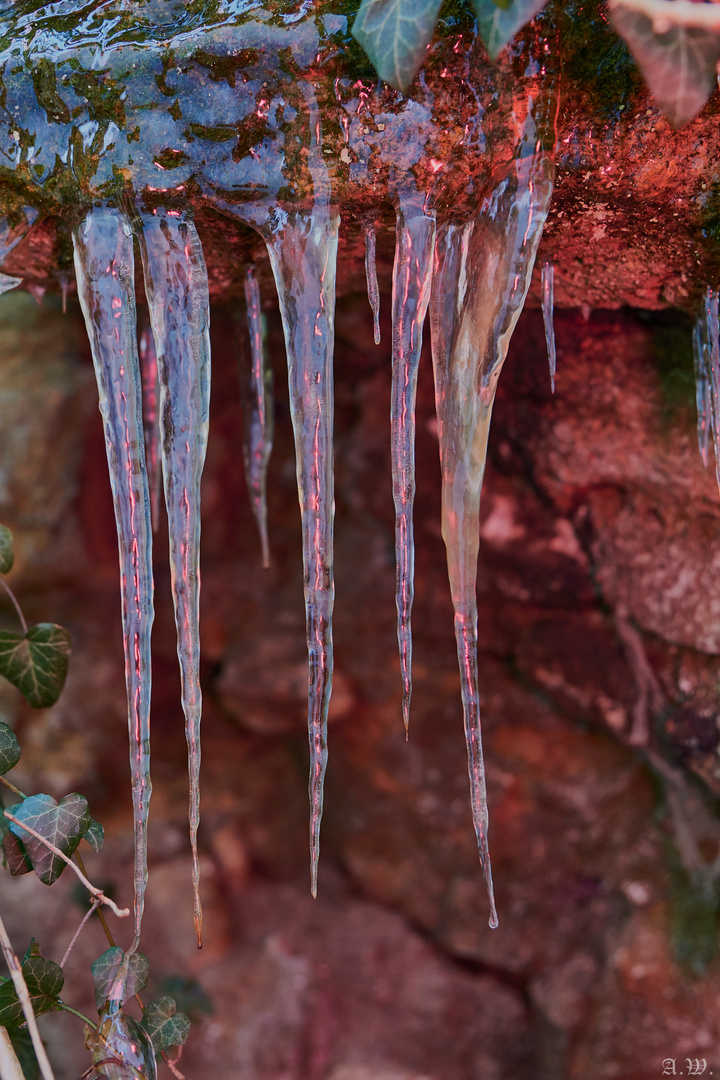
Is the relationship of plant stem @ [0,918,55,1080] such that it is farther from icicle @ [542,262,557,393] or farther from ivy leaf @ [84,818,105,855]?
icicle @ [542,262,557,393]

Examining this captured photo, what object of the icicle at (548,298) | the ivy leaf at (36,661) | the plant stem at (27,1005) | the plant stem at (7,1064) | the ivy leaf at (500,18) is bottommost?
the plant stem at (7,1064)

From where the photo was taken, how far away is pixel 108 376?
0.80 m

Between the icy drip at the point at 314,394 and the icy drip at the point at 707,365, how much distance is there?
491 mm

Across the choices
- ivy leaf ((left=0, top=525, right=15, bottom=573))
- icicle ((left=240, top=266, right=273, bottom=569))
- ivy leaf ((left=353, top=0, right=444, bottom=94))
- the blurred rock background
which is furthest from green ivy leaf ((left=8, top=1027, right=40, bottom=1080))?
ivy leaf ((left=353, top=0, right=444, bottom=94))

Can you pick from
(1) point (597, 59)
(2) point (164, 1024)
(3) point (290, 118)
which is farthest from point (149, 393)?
(2) point (164, 1024)

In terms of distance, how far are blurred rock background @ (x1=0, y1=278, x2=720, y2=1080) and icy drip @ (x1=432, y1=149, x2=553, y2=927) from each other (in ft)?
2.04

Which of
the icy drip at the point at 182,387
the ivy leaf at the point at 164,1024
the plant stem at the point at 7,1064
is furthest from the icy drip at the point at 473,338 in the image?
the plant stem at the point at 7,1064

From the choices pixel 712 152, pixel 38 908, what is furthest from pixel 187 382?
pixel 38 908

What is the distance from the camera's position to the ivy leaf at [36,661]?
1068mm

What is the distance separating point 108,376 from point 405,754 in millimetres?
1335

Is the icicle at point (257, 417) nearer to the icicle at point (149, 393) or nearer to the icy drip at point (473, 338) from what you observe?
the icicle at point (149, 393)

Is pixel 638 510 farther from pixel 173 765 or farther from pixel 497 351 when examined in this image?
pixel 173 765

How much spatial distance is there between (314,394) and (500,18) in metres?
0.39

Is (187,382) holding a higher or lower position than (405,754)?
higher
